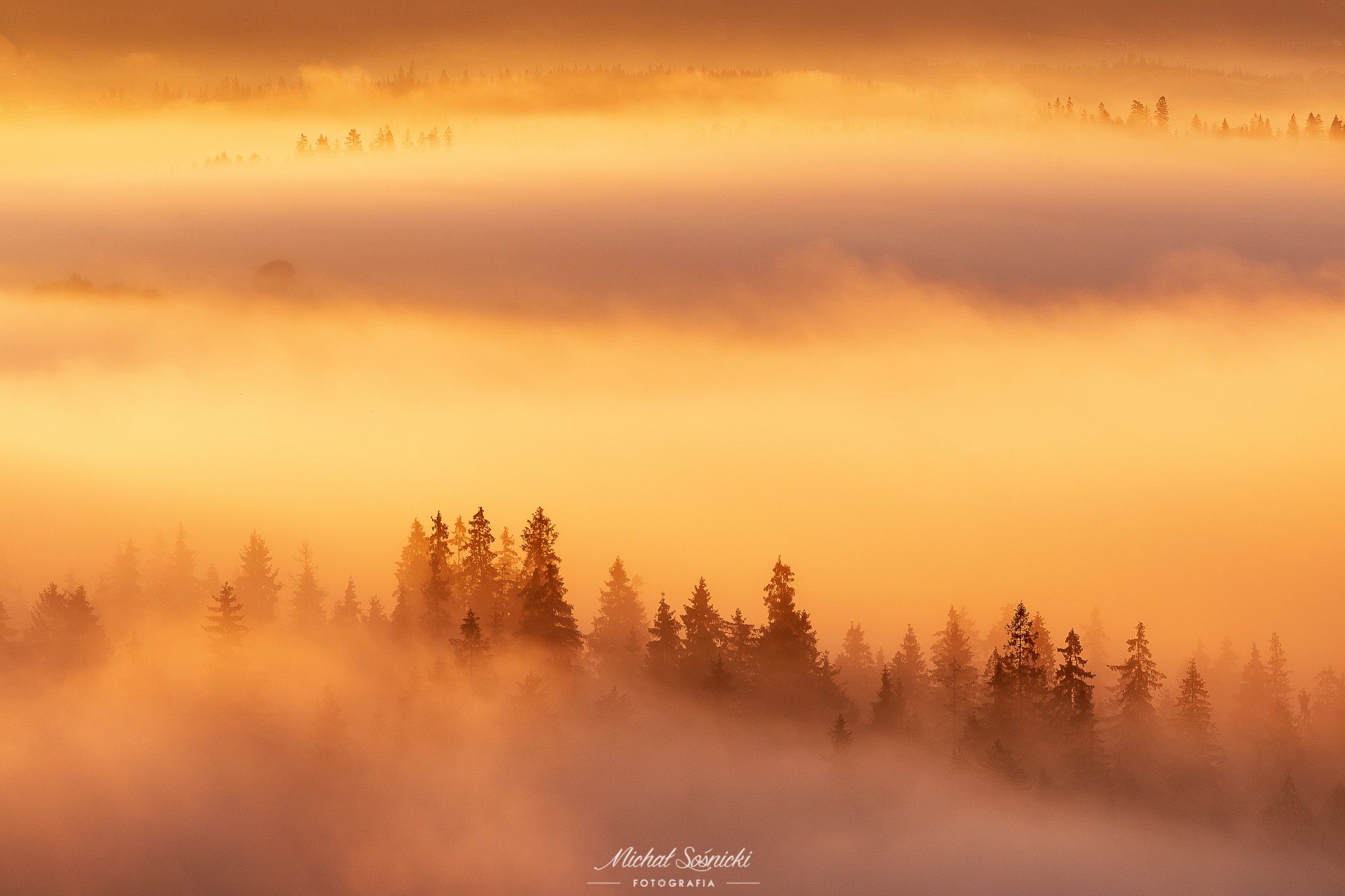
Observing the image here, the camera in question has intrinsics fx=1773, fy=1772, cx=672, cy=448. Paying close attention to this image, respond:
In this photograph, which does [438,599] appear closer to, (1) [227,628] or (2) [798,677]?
(1) [227,628]

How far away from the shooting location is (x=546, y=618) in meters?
82.4

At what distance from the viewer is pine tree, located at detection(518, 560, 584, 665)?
82.1 m

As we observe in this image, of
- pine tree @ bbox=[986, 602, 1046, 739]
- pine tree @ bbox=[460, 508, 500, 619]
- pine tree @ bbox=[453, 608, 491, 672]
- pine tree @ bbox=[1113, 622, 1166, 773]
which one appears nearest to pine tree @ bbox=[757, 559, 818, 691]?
pine tree @ bbox=[986, 602, 1046, 739]

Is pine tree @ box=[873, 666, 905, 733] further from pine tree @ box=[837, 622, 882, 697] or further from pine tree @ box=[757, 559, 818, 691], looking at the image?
pine tree @ box=[837, 622, 882, 697]

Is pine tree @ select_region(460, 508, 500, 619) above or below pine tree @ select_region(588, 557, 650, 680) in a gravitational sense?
above

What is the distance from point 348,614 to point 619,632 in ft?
62.8

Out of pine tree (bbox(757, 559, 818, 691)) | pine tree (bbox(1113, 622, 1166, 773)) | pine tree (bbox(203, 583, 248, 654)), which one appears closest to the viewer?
pine tree (bbox(757, 559, 818, 691))

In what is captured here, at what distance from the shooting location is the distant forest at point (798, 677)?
7969cm

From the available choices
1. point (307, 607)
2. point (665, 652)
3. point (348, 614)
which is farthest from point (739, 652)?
point (307, 607)

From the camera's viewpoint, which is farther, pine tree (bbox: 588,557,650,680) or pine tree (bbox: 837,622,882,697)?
pine tree (bbox: 837,622,882,697)

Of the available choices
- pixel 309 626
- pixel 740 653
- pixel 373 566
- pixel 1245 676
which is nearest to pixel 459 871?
pixel 740 653

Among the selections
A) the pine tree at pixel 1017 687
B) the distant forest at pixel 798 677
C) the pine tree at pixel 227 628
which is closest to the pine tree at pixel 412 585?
the distant forest at pixel 798 677

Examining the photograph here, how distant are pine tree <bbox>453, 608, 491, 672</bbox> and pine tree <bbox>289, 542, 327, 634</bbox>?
18166 mm

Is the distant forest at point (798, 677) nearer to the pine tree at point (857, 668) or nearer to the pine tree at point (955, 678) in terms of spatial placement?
the pine tree at point (955, 678)
